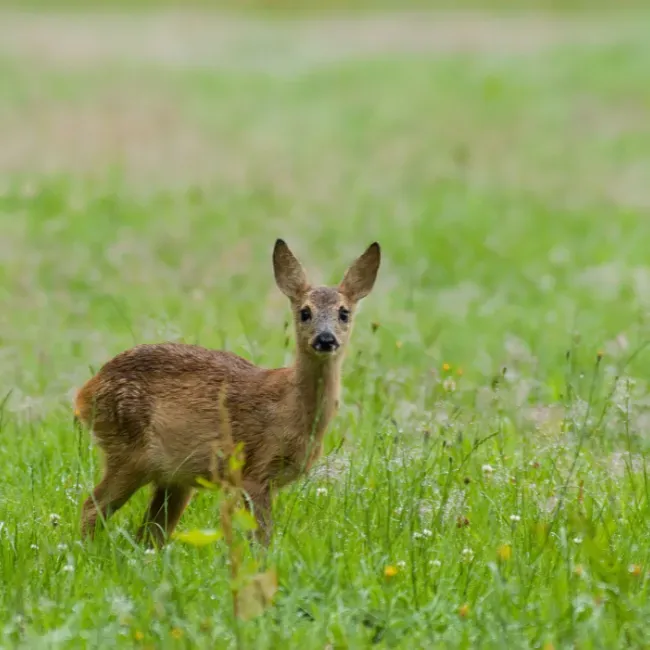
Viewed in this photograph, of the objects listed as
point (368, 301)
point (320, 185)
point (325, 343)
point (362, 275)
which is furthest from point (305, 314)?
point (320, 185)

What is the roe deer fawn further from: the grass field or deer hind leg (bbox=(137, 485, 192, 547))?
the grass field

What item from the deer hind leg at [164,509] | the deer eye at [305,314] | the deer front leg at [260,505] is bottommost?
the deer hind leg at [164,509]

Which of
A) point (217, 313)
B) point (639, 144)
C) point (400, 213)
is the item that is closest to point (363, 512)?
point (217, 313)

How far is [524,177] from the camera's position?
54.2ft

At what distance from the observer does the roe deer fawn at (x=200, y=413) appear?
5723mm

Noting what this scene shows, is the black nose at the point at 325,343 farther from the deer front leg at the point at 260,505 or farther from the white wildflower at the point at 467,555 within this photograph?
the white wildflower at the point at 467,555

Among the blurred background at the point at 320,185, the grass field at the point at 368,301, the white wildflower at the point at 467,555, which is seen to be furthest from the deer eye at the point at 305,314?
the white wildflower at the point at 467,555

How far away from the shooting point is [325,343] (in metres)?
5.77

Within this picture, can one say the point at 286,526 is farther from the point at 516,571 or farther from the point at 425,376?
the point at 425,376

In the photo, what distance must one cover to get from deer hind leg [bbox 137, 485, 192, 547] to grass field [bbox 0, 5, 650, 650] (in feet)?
0.31

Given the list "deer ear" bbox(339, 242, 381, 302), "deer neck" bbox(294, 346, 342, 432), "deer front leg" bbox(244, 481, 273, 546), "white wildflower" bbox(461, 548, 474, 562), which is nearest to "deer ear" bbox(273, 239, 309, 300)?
"deer ear" bbox(339, 242, 381, 302)

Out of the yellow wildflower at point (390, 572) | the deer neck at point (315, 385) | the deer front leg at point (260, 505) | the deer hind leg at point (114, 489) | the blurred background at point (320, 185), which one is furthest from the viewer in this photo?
the blurred background at point (320, 185)

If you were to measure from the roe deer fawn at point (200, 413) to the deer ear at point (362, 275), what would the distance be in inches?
6.9

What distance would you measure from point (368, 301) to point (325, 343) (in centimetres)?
517
